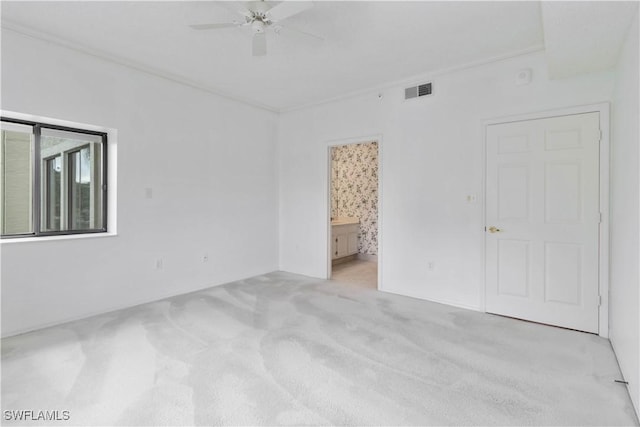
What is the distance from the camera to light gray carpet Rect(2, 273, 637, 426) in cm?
184

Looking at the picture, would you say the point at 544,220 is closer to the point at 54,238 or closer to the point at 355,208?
the point at 355,208

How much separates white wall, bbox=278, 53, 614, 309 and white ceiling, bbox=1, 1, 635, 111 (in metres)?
0.32

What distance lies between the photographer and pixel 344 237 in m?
6.14

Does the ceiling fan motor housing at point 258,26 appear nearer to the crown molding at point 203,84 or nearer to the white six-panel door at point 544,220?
the crown molding at point 203,84

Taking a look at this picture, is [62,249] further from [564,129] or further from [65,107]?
[564,129]

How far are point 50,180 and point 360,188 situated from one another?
5009 millimetres

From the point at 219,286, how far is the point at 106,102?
8.57 ft

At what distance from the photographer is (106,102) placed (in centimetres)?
343

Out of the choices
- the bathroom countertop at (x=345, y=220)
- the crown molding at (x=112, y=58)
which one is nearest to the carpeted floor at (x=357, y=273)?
the bathroom countertop at (x=345, y=220)

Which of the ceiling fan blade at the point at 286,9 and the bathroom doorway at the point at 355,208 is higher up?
the ceiling fan blade at the point at 286,9

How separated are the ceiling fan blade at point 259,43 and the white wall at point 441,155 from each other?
2.03 meters

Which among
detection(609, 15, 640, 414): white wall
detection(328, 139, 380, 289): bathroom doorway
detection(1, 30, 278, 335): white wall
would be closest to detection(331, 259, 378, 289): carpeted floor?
detection(328, 139, 380, 289): bathroom doorway

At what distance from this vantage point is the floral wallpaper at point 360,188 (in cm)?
654

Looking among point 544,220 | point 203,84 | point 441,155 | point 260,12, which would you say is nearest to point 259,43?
point 260,12
